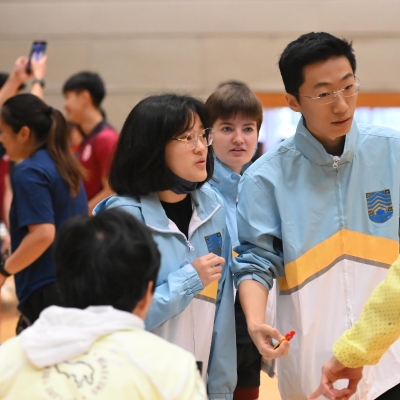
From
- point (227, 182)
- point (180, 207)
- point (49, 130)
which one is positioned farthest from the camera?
point (49, 130)

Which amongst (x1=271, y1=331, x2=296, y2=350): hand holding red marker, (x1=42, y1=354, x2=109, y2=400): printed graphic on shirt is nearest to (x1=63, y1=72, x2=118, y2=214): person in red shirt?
(x1=271, y1=331, x2=296, y2=350): hand holding red marker

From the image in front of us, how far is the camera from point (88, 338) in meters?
1.28

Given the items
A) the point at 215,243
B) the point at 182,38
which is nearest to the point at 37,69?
the point at 182,38

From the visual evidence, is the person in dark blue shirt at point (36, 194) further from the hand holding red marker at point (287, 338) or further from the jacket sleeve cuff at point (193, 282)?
the hand holding red marker at point (287, 338)

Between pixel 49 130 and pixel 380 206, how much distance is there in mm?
1761

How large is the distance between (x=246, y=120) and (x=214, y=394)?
1.16m

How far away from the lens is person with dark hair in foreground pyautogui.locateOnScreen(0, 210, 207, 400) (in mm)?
1269

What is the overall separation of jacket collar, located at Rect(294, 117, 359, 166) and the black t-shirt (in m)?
0.39

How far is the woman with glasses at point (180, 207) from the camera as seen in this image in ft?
6.59

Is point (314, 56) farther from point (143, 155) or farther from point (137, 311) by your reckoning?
point (137, 311)

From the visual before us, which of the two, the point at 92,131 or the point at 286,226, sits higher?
the point at 92,131

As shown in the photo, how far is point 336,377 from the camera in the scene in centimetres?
181

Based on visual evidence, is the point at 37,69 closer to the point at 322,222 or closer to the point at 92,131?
the point at 92,131

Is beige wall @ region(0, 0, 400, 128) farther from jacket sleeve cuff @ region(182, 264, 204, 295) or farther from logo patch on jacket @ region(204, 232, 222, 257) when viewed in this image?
Answer: jacket sleeve cuff @ region(182, 264, 204, 295)
